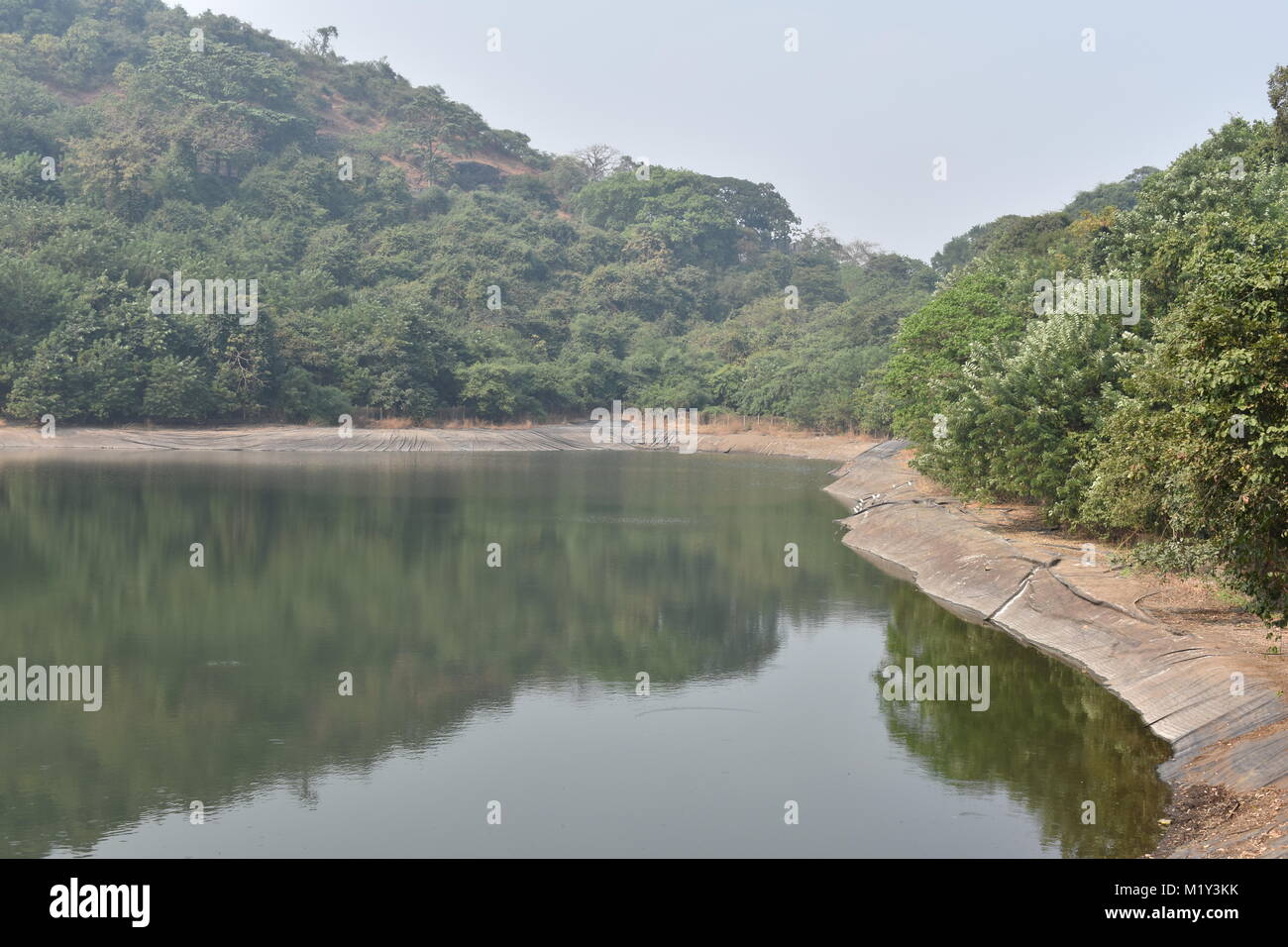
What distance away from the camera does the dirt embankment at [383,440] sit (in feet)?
217

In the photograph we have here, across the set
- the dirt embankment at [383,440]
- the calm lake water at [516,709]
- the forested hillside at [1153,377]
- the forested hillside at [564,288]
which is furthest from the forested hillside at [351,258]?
the forested hillside at [1153,377]

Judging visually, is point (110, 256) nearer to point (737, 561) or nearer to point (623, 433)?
point (623, 433)

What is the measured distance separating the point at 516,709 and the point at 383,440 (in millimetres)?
60634

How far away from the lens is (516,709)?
59.8 ft

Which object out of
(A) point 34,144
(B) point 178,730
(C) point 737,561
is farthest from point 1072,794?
(A) point 34,144

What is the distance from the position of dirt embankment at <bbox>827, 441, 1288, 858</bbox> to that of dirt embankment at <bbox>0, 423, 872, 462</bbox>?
4394 cm

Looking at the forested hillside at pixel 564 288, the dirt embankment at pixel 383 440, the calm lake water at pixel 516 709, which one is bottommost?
the calm lake water at pixel 516 709

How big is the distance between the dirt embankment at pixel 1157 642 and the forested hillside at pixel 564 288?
1.37 m

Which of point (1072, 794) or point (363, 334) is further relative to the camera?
point (363, 334)

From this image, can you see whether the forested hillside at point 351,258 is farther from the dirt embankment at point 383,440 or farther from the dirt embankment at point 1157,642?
the dirt embankment at point 1157,642

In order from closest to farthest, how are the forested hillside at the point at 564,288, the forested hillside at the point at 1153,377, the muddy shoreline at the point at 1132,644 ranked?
1. the forested hillside at the point at 1153,377
2. the muddy shoreline at the point at 1132,644
3. the forested hillside at the point at 564,288

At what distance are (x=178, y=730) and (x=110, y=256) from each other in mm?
65243

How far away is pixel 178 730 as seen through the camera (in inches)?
637

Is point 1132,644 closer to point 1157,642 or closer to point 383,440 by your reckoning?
point 1157,642
